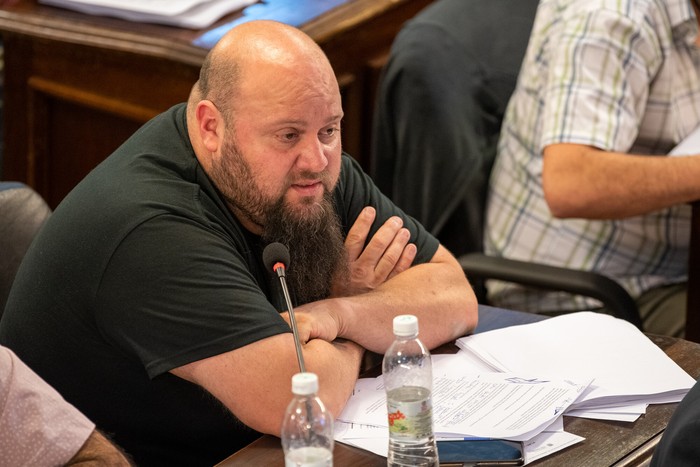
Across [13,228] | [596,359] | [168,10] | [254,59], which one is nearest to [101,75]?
[168,10]

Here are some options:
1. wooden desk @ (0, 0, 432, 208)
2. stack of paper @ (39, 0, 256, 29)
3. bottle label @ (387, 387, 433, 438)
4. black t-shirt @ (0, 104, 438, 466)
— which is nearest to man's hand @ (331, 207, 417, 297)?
black t-shirt @ (0, 104, 438, 466)

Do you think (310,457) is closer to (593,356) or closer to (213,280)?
(213,280)

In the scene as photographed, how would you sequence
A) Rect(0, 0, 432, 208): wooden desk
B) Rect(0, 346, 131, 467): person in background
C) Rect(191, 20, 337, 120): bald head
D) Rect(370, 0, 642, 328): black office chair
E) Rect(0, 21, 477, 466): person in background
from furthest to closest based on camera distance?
Rect(0, 0, 432, 208): wooden desk < Rect(370, 0, 642, 328): black office chair < Rect(191, 20, 337, 120): bald head < Rect(0, 21, 477, 466): person in background < Rect(0, 346, 131, 467): person in background

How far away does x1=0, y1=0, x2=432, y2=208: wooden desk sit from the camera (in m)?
3.02

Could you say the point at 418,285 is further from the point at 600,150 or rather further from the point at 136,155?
the point at 600,150

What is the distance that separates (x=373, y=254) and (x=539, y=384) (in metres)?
0.44

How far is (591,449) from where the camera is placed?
4.99ft

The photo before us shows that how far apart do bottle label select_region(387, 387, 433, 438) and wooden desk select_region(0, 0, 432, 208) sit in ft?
5.31

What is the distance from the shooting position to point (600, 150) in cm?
249

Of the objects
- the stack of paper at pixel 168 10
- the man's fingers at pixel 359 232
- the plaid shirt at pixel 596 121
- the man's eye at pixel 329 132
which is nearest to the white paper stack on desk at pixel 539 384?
the man's fingers at pixel 359 232

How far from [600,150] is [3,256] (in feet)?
4.22

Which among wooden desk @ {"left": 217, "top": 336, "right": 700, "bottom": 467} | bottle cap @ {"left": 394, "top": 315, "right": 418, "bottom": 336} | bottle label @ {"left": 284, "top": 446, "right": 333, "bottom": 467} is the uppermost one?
bottle cap @ {"left": 394, "top": 315, "right": 418, "bottom": 336}

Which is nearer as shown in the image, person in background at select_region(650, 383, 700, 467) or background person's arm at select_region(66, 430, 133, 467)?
person in background at select_region(650, 383, 700, 467)

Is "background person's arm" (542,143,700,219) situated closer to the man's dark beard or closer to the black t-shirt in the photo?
the man's dark beard
